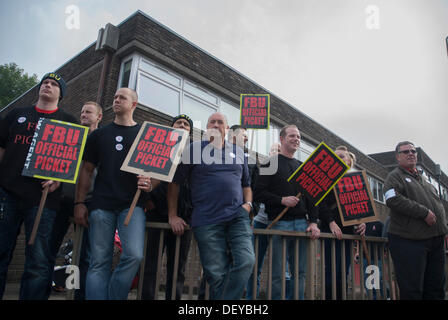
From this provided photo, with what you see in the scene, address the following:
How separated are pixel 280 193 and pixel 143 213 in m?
1.60

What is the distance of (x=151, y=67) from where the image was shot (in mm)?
9336

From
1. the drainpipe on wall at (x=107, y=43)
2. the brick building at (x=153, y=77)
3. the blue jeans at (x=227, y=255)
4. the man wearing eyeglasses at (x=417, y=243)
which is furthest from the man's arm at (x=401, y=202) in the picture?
the drainpipe on wall at (x=107, y=43)

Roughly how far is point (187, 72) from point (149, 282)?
8147 mm

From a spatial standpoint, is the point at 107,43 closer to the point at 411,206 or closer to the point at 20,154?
the point at 20,154

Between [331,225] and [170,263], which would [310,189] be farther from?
[170,263]

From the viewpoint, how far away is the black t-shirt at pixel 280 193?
11.7 ft

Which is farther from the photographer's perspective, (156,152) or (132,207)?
(156,152)

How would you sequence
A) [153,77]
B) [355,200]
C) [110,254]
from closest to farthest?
[110,254] → [355,200] → [153,77]

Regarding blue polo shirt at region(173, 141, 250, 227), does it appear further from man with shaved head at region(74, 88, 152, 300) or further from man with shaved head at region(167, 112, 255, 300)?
man with shaved head at region(74, 88, 152, 300)

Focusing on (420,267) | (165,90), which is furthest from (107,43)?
(420,267)

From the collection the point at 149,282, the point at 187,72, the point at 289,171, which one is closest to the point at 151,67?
the point at 187,72

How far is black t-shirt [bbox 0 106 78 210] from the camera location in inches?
103

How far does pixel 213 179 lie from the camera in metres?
2.84
